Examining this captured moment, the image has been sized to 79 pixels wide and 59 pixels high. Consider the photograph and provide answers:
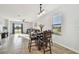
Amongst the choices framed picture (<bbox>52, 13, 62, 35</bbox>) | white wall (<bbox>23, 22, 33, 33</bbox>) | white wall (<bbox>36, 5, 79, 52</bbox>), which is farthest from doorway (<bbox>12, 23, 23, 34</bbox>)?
framed picture (<bbox>52, 13, 62, 35</bbox>)

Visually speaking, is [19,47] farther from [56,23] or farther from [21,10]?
[56,23]

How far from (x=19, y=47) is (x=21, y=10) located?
941 mm

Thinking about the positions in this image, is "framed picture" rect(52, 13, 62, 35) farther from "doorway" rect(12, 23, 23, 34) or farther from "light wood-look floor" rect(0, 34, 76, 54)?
"doorway" rect(12, 23, 23, 34)

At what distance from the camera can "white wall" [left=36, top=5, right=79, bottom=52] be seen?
8.32 feet

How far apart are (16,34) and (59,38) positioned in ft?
3.63

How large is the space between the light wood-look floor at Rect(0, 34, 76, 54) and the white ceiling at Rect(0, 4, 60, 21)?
0.50 m

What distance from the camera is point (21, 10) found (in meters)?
2.71

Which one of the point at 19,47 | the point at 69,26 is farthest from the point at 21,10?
the point at 69,26

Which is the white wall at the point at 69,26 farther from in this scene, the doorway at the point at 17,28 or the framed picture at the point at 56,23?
the doorway at the point at 17,28

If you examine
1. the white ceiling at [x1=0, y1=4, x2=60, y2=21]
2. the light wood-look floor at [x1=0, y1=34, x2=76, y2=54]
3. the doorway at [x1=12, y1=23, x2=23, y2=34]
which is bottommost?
the light wood-look floor at [x1=0, y1=34, x2=76, y2=54]

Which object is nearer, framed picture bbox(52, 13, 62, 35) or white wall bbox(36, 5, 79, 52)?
white wall bbox(36, 5, 79, 52)

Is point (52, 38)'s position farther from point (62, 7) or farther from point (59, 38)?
point (62, 7)
